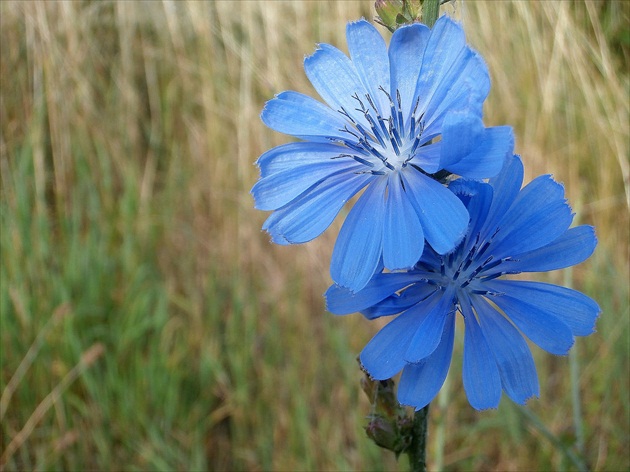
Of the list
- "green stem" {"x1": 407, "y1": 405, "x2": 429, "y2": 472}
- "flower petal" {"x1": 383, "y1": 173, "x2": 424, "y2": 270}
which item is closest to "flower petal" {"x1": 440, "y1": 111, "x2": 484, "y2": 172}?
"flower petal" {"x1": 383, "y1": 173, "x2": 424, "y2": 270}

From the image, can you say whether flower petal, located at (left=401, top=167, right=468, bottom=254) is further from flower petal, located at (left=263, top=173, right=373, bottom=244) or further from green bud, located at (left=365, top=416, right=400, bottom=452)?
green bud, located at (left=365, top=416, right=400, bottom=452)

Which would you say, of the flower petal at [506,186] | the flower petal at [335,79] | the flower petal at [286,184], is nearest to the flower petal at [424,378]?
the flower petal at [506,186]

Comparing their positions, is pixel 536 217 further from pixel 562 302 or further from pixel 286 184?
pixel 286 184

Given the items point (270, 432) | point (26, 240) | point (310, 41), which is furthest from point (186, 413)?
point (310, 41)

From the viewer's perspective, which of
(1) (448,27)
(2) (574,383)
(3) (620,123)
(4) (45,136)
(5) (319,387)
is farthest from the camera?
(4) (45,136)

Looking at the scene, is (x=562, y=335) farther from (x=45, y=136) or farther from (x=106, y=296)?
(x=45, y=136)

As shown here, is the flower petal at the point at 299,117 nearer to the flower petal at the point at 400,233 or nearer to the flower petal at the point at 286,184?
the flower petal at the point at 286,184
